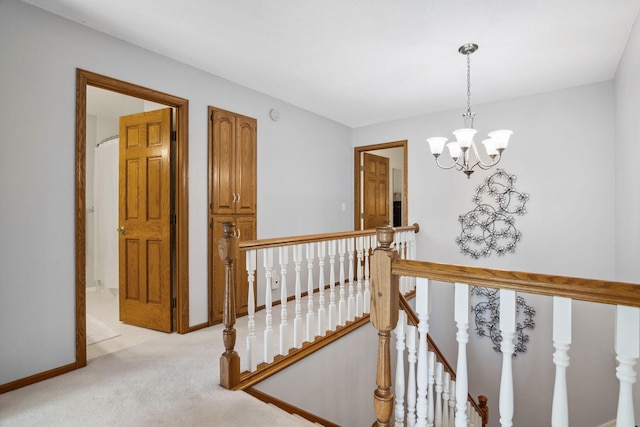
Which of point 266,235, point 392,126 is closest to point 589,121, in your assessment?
point 392,126

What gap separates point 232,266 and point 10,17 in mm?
2059

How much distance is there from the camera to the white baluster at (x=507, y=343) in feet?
3.42

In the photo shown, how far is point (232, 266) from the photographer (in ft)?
6.82

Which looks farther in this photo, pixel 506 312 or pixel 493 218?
pixel 493 218

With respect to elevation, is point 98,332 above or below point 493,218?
below

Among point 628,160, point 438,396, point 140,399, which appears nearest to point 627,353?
point 438,396

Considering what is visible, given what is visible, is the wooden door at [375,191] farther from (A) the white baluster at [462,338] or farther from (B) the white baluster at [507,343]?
(B) the white baluster at [507,343]

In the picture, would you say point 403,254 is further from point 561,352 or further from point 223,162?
point 561,352

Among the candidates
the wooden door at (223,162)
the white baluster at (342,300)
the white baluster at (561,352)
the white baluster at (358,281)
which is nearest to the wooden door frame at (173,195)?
the wooden door at (223,162)

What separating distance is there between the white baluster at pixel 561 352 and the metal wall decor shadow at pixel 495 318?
2916 mm

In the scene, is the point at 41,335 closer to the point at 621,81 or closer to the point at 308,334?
the point at 308,334

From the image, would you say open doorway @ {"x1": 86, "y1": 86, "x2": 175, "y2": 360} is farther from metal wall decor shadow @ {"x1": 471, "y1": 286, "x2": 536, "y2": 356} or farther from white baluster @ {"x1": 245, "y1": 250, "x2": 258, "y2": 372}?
metal wall decor shadow @ {"x1": 471, "y1": 286, "x2": 536, "y2": 356}

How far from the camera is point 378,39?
2.57 meters

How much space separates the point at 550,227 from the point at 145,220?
430cm
